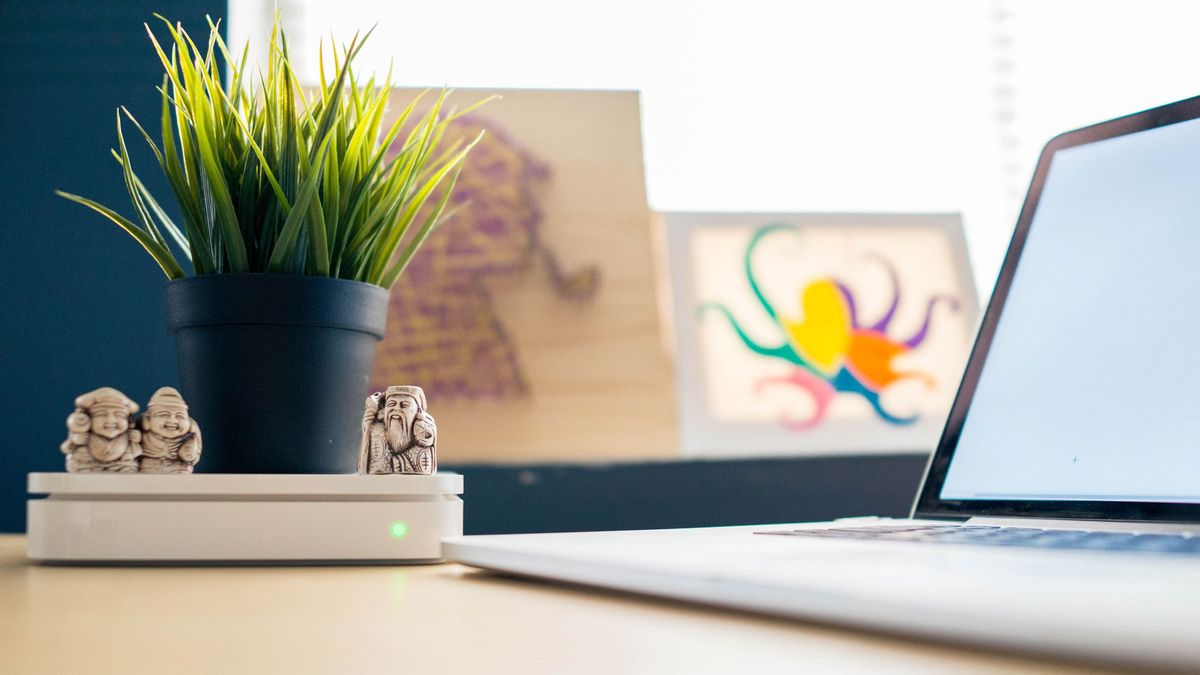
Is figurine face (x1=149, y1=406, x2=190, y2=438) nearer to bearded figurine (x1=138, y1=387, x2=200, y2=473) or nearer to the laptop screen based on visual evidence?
bearded figurine (x1=138, y1=387, x2=200, y2=473)

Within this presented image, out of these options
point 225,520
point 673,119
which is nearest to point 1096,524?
point 225,520

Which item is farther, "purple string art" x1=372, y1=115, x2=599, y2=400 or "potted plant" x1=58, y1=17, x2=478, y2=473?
"purple string art" x1=372, y1=115, x2=599, y2=400

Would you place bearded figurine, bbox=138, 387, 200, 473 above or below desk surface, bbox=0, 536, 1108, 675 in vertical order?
above

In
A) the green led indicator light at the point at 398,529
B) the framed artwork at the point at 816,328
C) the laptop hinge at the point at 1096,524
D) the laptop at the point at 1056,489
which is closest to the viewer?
the laptop at the point at 1056,489

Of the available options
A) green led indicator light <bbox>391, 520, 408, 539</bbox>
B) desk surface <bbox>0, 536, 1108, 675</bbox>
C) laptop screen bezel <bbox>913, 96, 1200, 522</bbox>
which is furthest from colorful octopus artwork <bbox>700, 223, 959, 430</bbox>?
desk surface <bbox>0, 536, 1108, 675</bbox>

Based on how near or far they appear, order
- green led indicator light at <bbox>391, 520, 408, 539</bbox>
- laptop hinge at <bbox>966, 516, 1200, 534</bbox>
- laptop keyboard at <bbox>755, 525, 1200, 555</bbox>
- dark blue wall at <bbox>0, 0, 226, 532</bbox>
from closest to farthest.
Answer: laptop keyboard at <bbox>755, 525, 1200, 555</bbox>
laptop hinge at <bbox>966, 516, 1200, 534</bbox>
green led indicator light at <bbox>391, 520, 408, 539</bbox>
dark blue wall at <bbox>0, 0, 226, 532</bbox>

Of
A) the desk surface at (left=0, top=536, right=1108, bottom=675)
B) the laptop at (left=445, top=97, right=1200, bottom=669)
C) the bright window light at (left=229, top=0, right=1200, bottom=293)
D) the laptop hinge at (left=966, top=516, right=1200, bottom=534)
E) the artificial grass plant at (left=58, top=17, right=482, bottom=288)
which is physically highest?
the bright window light at (left=229, top=0, right=1200, bottom=293)

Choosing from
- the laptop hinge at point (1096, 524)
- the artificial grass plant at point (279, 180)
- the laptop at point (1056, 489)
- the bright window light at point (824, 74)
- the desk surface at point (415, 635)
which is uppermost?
the bright window light at point (824, 74)

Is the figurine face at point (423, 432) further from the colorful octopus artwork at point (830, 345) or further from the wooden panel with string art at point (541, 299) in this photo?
the colorful octopus artwork at point (830, 345)

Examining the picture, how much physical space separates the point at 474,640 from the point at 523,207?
1.04 m

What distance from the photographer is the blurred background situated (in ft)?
3.86

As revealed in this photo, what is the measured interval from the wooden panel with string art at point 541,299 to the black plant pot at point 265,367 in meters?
0.52

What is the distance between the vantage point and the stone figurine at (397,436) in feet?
2.12

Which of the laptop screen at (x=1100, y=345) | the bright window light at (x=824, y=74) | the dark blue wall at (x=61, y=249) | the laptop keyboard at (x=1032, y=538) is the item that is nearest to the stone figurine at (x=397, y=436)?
the laptop keyboard at (x=1032, y=538)
